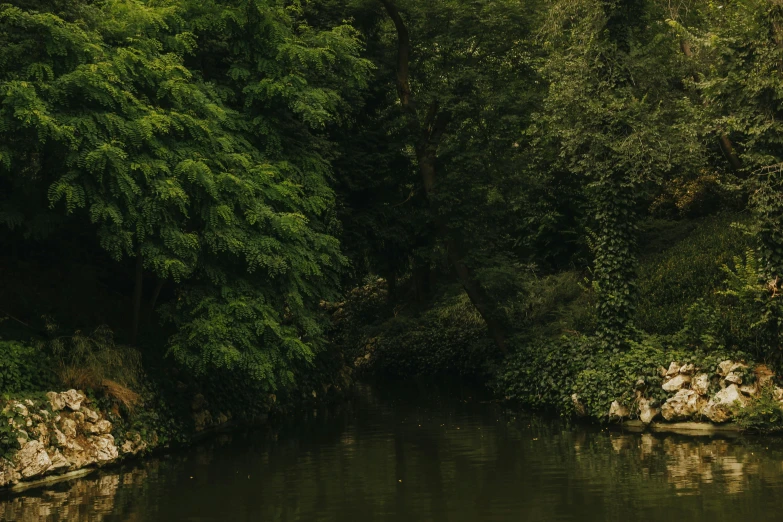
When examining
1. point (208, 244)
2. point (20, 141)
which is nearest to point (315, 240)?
point (208, 244)

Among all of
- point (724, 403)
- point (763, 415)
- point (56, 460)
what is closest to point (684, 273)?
point (724, 403)

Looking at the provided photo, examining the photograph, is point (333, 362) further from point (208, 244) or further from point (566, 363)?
point (208, 244)

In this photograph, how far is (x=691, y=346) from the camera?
20438mm

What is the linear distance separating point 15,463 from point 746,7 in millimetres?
17167

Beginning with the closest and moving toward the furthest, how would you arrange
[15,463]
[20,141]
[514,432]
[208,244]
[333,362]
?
1. [15,463]
2. [20,141]
3. [208,244]
4. [514,432]
5. [333,362]

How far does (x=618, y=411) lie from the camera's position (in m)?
20.0

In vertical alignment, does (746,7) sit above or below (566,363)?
above

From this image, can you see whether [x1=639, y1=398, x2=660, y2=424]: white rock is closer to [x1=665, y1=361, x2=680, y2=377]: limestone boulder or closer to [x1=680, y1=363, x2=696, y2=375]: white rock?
[x1=665, y1=361, x2=680, y2=377]: limestone boulder

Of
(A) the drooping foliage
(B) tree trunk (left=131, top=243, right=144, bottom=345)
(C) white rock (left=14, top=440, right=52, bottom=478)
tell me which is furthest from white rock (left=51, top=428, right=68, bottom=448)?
(B) tree trunk (left=131, top=243, right=144, bottom=345)

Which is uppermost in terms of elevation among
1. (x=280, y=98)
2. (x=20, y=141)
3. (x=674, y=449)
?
(x=280, y=98)

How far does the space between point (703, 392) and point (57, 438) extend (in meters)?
13.0

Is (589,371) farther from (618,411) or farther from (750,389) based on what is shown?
(750,389)

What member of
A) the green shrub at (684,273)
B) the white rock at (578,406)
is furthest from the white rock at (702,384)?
the white rock at (578,406)

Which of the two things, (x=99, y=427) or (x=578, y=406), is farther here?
(x=578, y=406)
